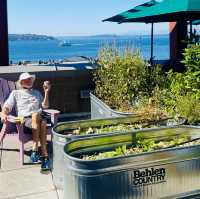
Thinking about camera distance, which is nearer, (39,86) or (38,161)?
(38,161)

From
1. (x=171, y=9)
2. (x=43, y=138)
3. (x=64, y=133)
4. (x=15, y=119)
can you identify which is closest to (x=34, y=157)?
(x=43, y=138)

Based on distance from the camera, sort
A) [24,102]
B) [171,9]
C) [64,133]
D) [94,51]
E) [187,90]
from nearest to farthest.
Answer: [64,133], [187,90], [24,102], [171,9], [94,51]

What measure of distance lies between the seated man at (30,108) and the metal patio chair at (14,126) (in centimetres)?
10

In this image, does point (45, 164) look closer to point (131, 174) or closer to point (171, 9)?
point (131, 174)

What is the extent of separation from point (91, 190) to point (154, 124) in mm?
1567

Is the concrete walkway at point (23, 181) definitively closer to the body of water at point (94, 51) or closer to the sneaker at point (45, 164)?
the sneaker at point (45, 164)

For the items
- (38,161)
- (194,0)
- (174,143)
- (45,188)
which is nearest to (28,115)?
(38,161)

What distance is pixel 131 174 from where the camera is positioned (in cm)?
308

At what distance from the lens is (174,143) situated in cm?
370

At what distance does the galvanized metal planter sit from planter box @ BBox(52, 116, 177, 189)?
0.27 metres

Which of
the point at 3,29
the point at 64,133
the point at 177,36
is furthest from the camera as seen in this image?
the point at 177,36

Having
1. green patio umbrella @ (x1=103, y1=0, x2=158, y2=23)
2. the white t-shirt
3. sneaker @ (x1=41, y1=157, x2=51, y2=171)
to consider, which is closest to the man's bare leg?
sneaker @ (x1=41, y1=157, x2=51, y2=171)

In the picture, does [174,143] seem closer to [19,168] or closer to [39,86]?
[19,168]

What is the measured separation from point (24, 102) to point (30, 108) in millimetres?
109
